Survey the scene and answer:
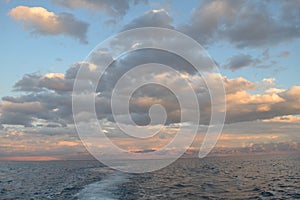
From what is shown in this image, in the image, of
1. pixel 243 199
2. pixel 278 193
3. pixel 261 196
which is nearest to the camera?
pixel 243 199

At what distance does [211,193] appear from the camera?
4506 centimetres

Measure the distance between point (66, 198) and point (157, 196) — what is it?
1289 cm

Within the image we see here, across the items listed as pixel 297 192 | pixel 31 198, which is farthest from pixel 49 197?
pixel 297 192

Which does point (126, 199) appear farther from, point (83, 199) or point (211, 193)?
point (211, 193)

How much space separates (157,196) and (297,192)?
2176 cm

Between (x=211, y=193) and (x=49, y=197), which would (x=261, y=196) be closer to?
(x=211, y=193)

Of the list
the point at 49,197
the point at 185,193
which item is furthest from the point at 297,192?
the point at 49,197

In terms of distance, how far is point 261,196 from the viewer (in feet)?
137

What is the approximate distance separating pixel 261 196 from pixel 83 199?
2502cm

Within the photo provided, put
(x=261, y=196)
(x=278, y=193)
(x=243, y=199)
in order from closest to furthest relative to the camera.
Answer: (x=243, y=199) → (x=261, y=196) → (x=278, y=193)

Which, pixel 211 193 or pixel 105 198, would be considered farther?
pixel 211 193

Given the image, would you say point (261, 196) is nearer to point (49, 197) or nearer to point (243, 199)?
point (243, 199)

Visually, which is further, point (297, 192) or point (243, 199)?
point (297, 192)

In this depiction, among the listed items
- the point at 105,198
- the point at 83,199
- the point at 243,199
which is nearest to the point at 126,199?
the point at 105,198
